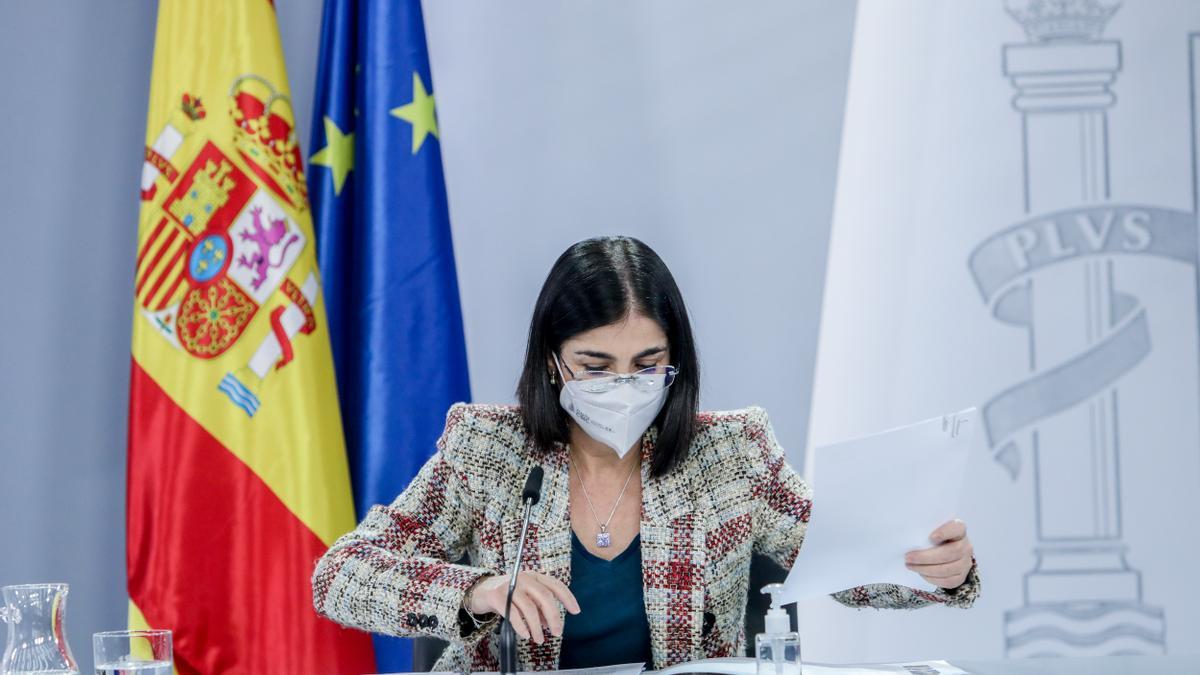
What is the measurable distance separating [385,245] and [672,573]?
3.77 feet

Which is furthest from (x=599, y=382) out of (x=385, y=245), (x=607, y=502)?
(x=385, y=245)

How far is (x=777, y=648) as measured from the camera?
1.49 metres

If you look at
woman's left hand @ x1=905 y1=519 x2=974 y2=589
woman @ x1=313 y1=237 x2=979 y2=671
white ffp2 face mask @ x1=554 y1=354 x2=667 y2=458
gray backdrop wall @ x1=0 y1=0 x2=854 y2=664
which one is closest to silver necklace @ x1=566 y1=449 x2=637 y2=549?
woman @ x1=313 y1=237 x2=979 y2=671

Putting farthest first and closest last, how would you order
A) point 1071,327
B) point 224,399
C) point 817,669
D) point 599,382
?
point 1071,327, point 224,399, point 599,382, point 817,669

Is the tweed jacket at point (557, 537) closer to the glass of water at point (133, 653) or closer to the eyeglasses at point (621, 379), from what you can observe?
the eyeglasses at point (621, 379)

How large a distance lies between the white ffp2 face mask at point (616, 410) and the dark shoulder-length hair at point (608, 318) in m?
0.07

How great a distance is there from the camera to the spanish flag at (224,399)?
8.27 ft

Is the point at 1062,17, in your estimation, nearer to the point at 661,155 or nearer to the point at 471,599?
the point at 661,155

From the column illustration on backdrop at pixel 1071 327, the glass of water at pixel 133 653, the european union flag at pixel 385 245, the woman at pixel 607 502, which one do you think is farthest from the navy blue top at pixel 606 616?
the column illustration on backdrop at pixel 1071 327

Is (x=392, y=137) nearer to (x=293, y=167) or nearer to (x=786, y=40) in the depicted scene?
(x=293, y=167)

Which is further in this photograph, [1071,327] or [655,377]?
[1071,327]

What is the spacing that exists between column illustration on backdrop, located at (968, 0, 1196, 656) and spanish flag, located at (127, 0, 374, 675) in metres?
1.64

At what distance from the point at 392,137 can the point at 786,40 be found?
1.03 meters

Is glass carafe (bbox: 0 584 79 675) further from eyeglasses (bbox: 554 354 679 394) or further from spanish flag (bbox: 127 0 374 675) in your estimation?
spanish flag (bbox: 127 0 374 675)
